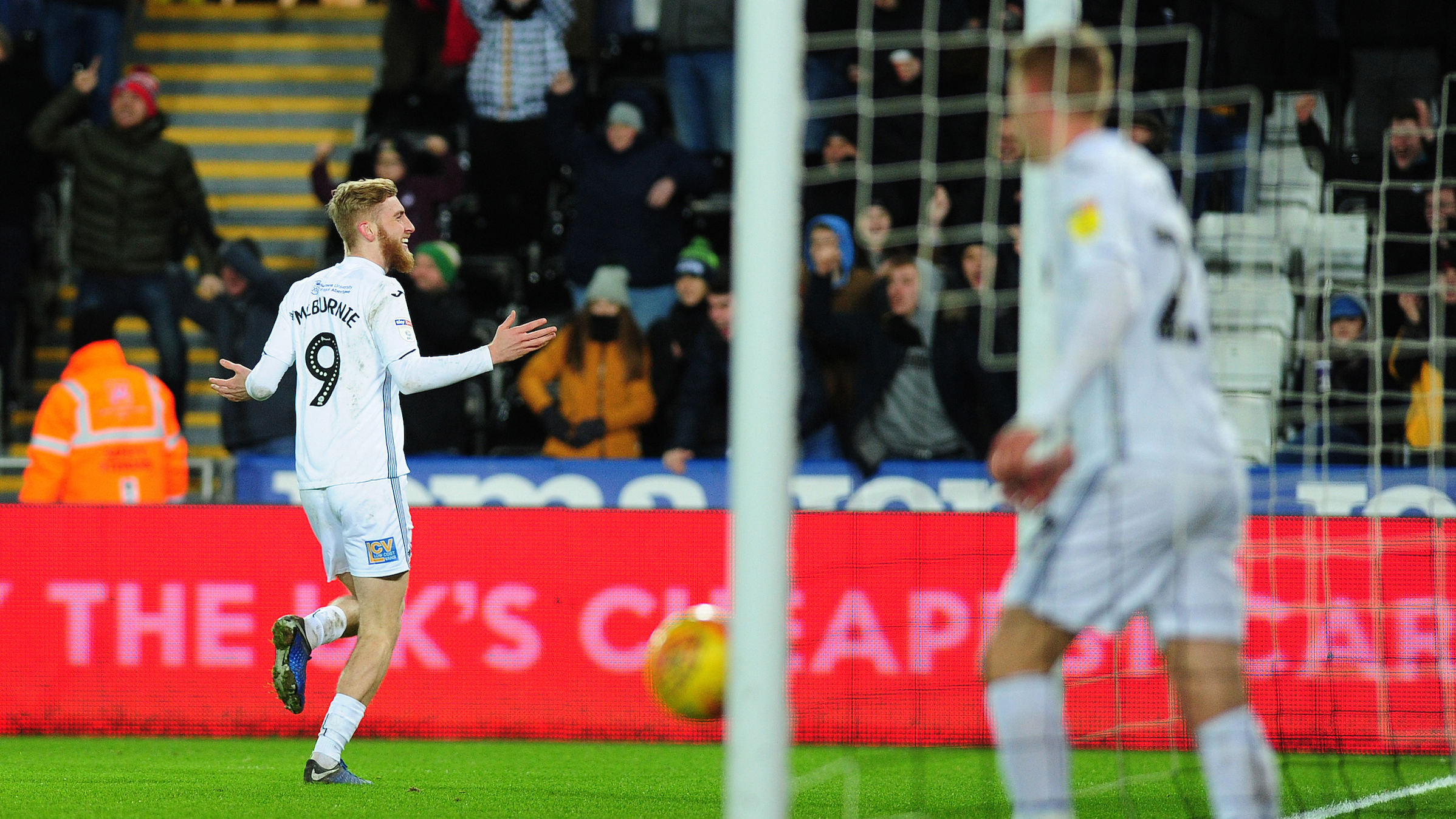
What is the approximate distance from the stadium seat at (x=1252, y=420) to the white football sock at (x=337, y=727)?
4.22m

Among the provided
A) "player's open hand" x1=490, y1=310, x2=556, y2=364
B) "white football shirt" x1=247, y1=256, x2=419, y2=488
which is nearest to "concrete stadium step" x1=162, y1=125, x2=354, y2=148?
"white football shirt" x1=247, y1=256, x2=419, y2=488

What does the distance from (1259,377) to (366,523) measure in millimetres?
4722

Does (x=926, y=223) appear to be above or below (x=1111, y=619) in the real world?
above

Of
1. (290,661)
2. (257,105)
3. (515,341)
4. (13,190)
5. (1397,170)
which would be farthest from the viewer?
(257,105)

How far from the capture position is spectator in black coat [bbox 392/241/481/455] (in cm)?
1034

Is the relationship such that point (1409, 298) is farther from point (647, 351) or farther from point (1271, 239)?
point (647, 351)

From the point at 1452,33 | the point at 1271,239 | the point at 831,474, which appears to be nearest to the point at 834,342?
the point at 831,474

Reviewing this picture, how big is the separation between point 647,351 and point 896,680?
9.36 ft

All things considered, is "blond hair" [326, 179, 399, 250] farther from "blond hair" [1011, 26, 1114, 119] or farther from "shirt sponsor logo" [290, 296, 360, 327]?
"blond hair" [1011, 26, 1114, 119]

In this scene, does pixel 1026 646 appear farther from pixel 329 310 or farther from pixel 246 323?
pixel 246 323

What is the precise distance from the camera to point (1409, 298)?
9.47m

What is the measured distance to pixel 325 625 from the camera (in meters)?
6.38

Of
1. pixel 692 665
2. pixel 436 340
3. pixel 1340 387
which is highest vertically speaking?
pixel 436 340

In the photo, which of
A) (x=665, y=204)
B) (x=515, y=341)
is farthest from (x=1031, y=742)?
(x=665, y=204)
